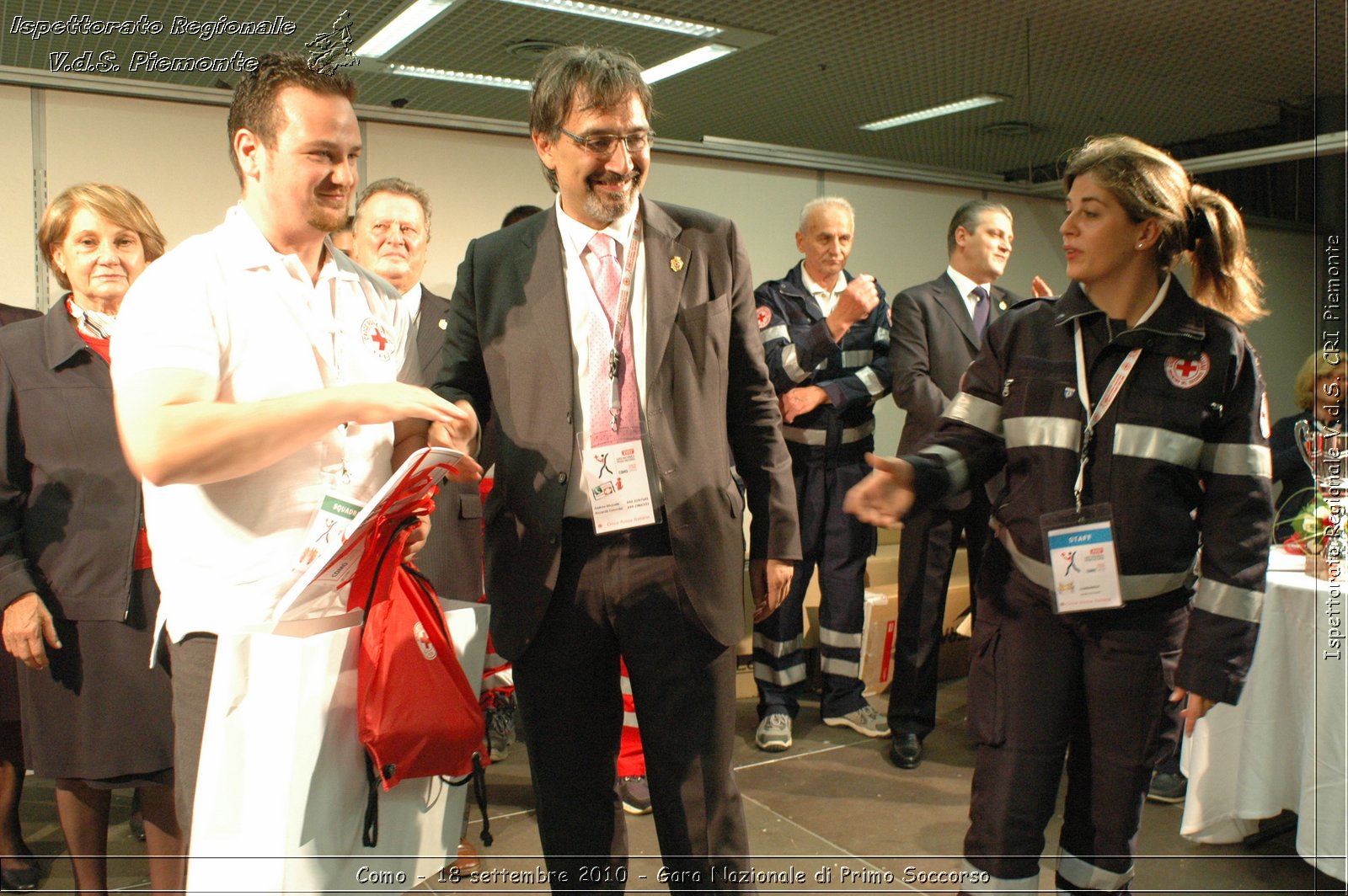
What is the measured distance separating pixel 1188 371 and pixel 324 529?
1.50 metres

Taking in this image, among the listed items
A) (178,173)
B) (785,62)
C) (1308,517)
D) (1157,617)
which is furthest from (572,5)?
(1157,617)

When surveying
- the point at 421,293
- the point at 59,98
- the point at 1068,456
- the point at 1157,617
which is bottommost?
the point at 1157,617

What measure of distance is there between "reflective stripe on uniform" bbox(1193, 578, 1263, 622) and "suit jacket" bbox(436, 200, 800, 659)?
738mm

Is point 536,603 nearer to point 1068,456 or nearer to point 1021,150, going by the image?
point 1068,456

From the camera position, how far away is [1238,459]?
1.76 metres

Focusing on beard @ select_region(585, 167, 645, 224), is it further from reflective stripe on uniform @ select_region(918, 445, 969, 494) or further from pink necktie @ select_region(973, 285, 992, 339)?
pink necktie @ select_region(973, 285, 992, 339)

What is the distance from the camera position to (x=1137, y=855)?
280 cm

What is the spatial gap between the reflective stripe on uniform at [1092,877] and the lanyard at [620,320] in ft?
3.91

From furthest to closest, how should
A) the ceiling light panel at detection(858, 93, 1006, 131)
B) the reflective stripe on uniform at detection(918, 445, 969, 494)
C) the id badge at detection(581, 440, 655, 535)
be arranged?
1. the ceiling light panel at detection(858, 93, 1006, 131)
2. the reflective stripe on uniform at detection(918, 445, 969, 494)
3. the id badge at detection(581, 440, 655, 535)

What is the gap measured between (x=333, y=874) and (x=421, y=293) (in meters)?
2.05

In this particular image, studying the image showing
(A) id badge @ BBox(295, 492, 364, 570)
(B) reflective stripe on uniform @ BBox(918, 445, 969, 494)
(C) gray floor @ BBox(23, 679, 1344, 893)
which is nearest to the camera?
(A) id badge @ BBox(295, 492, 364, 570)

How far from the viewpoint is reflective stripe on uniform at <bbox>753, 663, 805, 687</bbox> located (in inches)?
145

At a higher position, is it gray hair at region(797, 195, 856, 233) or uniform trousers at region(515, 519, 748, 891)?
gray hair at region(797, 195, 856, 233)

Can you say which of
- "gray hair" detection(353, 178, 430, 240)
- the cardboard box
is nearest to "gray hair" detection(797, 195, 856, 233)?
"gray hair" detection(353, 178, 430, 240)
